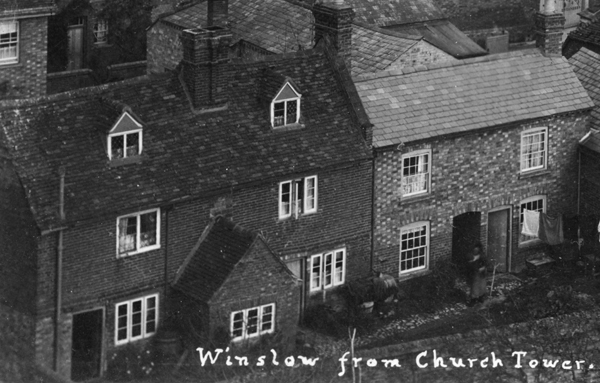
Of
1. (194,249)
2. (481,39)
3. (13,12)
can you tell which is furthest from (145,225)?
(481,39)

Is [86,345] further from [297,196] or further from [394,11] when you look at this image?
[394,11]

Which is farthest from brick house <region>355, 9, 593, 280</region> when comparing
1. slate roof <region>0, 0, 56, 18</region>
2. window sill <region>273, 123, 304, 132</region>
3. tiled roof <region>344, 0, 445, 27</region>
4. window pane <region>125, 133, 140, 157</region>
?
slate roof <region>0, 0, 56, 18</region>

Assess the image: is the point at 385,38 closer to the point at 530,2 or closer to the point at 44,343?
the point at 44,343

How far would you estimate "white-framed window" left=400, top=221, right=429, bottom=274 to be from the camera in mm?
61781

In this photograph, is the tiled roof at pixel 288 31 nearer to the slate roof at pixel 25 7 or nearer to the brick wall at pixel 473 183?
the brick wall at pixel 473 183

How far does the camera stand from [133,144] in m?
55.2

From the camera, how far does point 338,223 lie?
195 ft

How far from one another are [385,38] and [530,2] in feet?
93.8

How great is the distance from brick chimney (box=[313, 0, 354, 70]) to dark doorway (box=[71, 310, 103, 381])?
1273 centimetres

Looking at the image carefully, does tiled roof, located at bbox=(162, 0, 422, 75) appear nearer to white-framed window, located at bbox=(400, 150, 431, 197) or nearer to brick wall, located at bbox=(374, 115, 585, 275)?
white-framed window, located at bbox=(400, 150, 431, 197)

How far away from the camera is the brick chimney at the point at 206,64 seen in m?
56.7

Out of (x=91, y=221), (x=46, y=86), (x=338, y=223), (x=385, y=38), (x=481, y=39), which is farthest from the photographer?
(x=481, y=39)

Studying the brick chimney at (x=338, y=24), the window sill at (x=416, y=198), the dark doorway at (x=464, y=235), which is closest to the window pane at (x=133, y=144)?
the brick chimney at (x=338, y=24)

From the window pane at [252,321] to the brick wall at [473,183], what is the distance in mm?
6536
